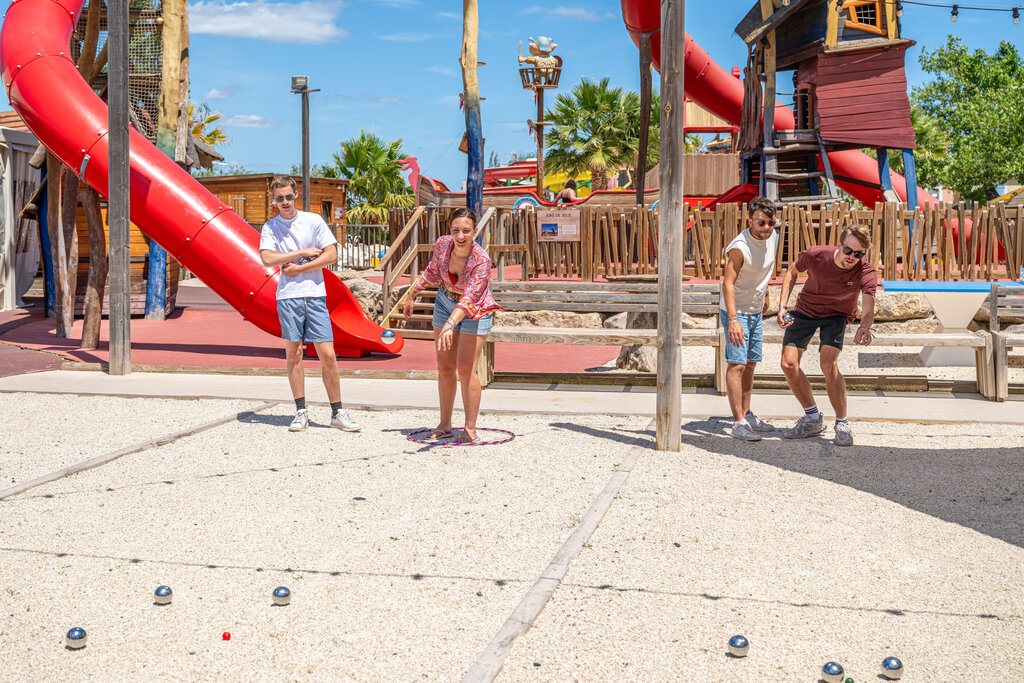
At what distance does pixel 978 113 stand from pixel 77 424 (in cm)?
3789

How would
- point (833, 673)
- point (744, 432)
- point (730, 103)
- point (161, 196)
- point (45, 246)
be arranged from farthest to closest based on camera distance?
point (730, 103), point (45, 246), point (161, 196), point (744, 432), point (833, 673)

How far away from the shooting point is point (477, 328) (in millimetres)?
6387

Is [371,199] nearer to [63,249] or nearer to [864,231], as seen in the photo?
[63,249]

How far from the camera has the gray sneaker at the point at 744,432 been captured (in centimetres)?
678

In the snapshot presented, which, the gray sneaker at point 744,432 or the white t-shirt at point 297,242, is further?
the white t-shirt at point 297,242

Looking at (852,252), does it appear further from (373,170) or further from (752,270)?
(373,170)

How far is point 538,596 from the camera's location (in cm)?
379

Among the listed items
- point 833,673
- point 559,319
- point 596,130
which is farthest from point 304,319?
point 596,130

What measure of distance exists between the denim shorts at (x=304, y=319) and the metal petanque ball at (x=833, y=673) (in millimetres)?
4619

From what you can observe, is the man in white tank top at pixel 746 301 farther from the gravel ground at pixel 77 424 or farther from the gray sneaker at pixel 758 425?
the gravel ground at pixel 77 424

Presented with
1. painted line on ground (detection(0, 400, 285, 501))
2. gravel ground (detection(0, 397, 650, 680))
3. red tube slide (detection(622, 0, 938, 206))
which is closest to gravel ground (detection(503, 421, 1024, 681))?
gravel ground (detection(0, 397, 650, 680))

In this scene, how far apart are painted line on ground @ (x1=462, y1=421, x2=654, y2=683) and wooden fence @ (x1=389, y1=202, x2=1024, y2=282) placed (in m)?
9.66

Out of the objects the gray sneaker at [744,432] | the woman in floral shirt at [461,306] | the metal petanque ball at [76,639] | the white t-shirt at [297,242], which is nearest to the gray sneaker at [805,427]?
the gray sneaker at [744,432]

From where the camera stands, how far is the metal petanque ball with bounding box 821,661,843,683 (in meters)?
3.08
